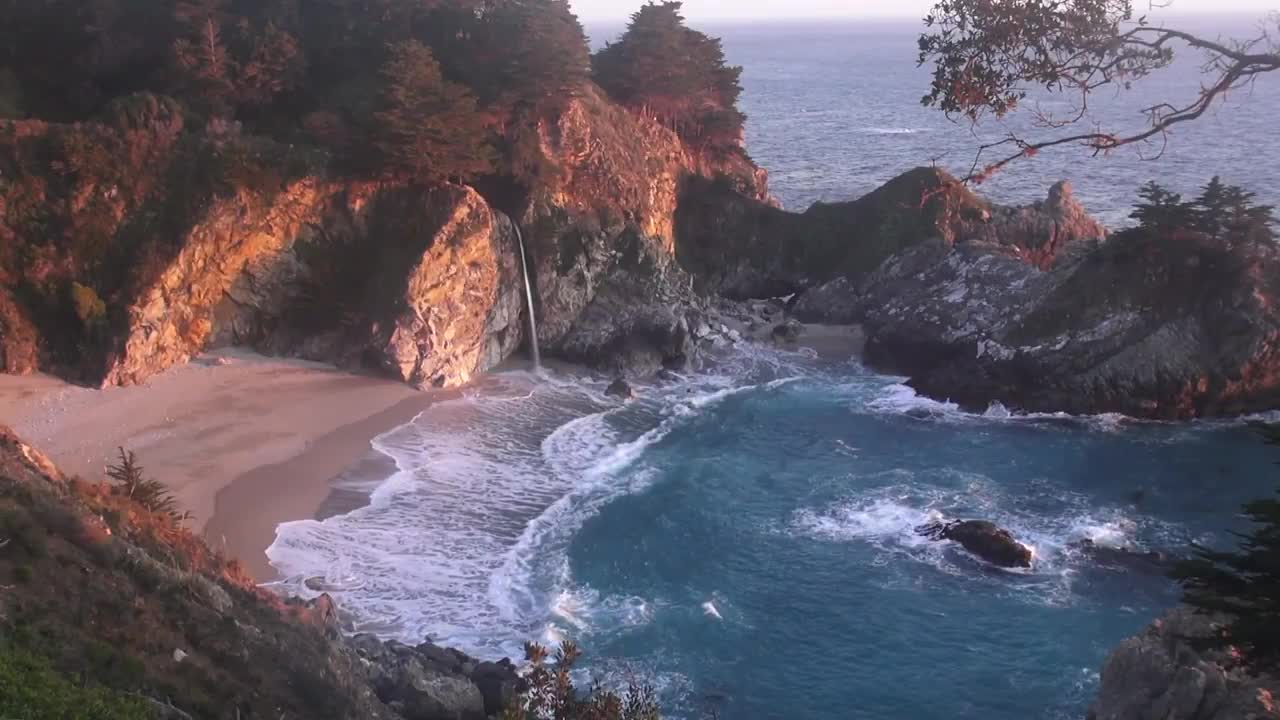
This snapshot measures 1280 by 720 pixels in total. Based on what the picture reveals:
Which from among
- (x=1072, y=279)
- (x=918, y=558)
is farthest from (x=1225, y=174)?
(x=918, y=558)

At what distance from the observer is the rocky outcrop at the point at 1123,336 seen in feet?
104

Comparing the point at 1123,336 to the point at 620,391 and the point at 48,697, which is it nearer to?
the point at 620,391

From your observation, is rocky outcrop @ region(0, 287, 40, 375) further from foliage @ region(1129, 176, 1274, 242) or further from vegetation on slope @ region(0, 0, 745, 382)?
foliage @ region(1129, 176, 1274, 242)

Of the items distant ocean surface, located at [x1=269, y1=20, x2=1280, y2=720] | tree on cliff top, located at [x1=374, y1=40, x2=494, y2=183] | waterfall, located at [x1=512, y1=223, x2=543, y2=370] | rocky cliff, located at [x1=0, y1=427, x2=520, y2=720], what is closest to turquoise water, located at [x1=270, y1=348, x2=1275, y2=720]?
distant ocean surface, located at [x1=269, y1=20, x2=1280, y2=720]

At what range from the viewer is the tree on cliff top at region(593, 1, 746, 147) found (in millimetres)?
43500

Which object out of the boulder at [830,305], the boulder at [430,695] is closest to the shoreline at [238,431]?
the boulder at [430,695]

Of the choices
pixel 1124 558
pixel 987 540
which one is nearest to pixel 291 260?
pixel 987 540

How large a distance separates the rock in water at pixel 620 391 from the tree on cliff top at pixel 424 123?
794cm

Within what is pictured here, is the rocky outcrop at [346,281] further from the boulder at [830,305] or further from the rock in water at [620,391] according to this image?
the boulder at [830,305]

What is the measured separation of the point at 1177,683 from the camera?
15727 millimetres

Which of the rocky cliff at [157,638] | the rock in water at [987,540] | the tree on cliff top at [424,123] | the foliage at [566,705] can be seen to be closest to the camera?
the rocky cliff at [157,638]

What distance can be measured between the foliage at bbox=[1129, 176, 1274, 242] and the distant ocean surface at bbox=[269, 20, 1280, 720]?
648 centimetres

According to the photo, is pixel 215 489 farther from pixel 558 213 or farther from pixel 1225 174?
pixel 1225 174

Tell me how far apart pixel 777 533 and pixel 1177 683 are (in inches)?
406
